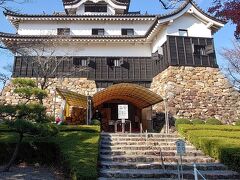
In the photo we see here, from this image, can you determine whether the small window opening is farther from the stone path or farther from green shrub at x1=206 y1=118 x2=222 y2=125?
the stone path

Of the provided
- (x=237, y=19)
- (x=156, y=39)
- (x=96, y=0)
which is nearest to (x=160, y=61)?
(x=156, y=39)

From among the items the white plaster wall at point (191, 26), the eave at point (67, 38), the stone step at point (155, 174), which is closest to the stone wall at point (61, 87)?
the eave at point (67, 38)

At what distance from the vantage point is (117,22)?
84.8 ft

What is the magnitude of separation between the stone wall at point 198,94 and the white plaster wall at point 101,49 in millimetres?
4223

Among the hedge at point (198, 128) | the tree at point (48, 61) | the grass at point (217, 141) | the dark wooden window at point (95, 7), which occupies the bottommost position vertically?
the grass at point (217, 141)

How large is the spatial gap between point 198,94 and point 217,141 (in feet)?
27.4

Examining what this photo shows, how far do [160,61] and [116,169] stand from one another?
13.5 m

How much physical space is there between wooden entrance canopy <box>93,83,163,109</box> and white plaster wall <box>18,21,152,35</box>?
6810 millimetres

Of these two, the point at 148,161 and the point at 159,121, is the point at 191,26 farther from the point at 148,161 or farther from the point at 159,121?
the point at 148,161

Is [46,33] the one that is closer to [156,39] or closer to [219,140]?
[156,39]

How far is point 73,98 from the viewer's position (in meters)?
18.9

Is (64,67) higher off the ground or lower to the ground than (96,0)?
lower

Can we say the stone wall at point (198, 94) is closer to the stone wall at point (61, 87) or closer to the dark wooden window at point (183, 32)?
the dark wooden window at point (183, 32)

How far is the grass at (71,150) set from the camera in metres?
8.66
